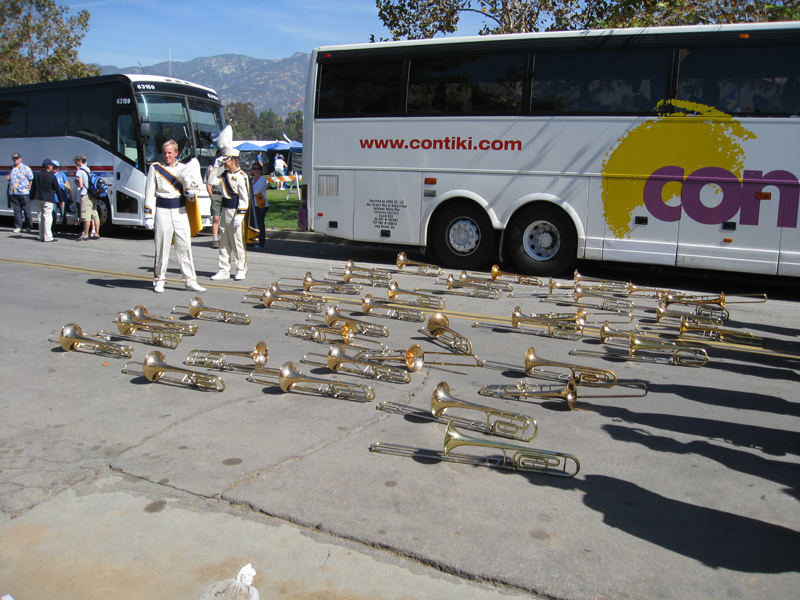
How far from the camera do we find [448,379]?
6184 millimetres

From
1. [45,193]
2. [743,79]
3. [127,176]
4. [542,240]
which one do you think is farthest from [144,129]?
[743,79]

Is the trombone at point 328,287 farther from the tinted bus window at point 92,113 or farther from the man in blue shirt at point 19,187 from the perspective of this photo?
the man in blue shirt at point 19,187

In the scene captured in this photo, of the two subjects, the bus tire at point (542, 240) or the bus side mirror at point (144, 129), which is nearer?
the bus tire at point (542, 240)

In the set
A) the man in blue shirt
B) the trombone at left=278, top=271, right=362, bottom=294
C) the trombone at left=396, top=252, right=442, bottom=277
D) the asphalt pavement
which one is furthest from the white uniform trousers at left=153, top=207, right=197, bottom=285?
the man in blue shirt

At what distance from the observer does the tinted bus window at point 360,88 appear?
1274 centimetres

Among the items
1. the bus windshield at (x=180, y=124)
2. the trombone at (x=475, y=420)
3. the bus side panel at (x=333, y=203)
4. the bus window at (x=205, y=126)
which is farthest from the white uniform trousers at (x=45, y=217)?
the trombone at (x=475, y=420)

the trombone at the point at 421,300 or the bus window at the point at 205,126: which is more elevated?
the bus window at the point at 205,126

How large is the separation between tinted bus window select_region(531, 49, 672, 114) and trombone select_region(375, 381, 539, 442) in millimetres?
7766

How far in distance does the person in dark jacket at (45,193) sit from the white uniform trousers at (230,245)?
7.60 m

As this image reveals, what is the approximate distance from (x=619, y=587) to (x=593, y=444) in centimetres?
169

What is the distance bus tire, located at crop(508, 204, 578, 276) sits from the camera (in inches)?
470

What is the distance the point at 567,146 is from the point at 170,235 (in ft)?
22.1

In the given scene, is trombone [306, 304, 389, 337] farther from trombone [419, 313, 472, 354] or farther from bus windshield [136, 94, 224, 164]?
A: bus windshield [136, 94, 224, 164]

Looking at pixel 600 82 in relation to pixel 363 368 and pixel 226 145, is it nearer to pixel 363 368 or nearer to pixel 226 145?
pixel 226 145
